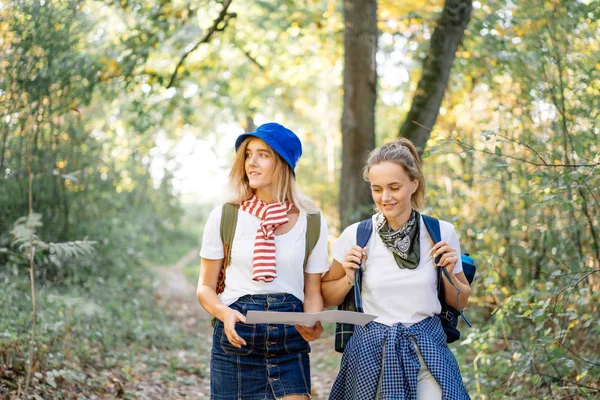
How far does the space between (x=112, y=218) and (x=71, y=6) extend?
4.12 metres

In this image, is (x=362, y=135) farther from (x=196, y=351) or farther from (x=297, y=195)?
A: (x=297, y=195)

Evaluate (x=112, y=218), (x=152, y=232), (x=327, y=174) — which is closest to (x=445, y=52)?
(x=112, y=218)

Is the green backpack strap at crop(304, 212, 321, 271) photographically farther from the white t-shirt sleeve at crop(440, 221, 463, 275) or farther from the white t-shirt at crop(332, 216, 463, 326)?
the white t-shirt sleeve at crop(440, 221, 463, 275)

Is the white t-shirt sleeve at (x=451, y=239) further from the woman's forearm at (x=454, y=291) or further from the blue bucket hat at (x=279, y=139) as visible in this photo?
the blue bucket hat at (x=279, y=139)

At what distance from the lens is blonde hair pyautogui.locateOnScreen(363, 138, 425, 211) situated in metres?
3.49

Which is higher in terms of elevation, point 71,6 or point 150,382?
point 71,6

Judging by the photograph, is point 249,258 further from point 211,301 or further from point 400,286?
point 400,286

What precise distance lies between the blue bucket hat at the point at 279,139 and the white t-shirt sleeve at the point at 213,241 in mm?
447

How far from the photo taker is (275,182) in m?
3.79

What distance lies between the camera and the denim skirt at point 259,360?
354cm


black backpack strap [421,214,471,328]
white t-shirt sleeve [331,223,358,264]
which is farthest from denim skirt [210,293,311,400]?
black backpack strap [421,214,471,328]

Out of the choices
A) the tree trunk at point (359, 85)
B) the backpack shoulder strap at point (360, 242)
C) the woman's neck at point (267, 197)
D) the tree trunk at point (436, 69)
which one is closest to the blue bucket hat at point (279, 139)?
the woman's neck at point (267, 197)

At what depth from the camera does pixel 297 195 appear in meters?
3.84

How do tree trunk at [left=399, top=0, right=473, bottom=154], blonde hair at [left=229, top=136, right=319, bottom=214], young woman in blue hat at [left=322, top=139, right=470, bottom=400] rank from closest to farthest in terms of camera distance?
1. young woman in blue hat at [left=322, top=139, right=470, bottom=400]
2. blonde hair at [left=229, top=136, right=319, bottom=214]
3. tree trunk at [left=399, top=0, right=473, bottom=154]
